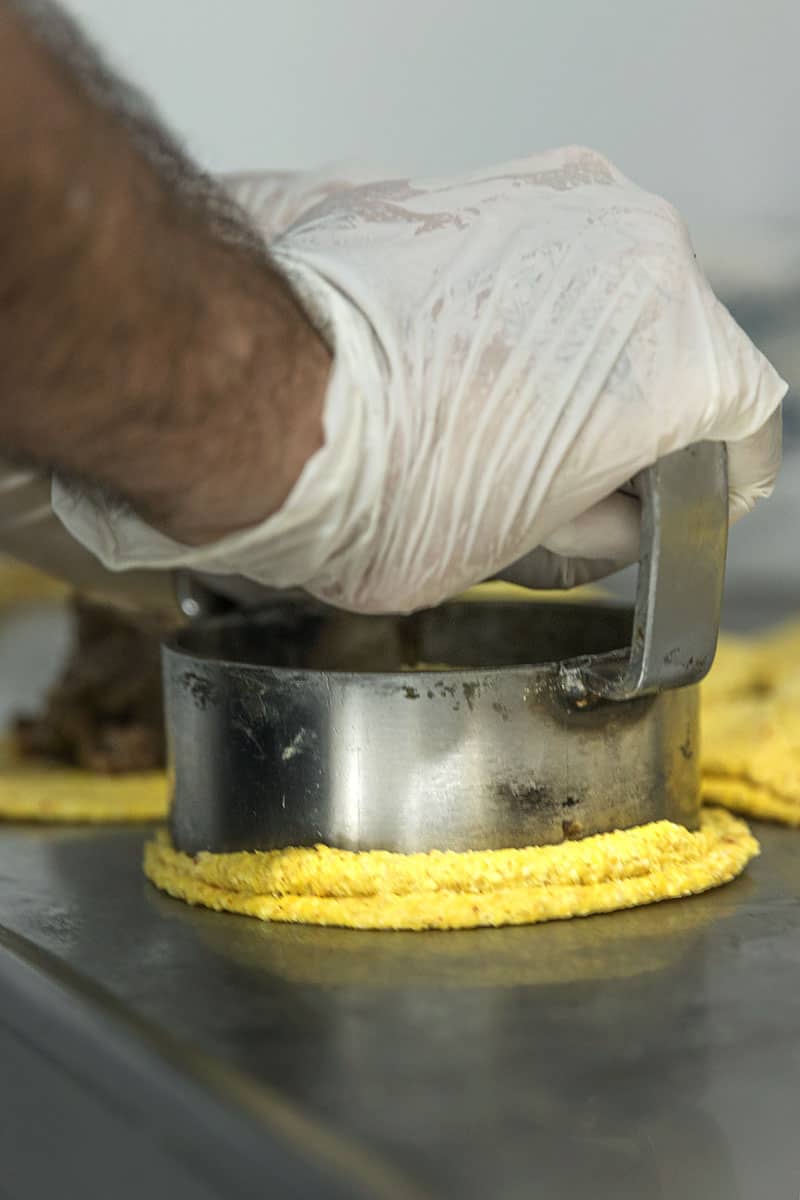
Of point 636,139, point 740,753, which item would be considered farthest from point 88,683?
point 636,139

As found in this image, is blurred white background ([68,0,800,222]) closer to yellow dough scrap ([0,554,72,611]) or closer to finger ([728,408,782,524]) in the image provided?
yellow dough scrap ([0,554,72,611])

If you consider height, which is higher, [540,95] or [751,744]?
[540,95]

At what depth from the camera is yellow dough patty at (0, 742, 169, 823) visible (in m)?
1.17

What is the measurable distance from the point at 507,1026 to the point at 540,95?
5.81ft

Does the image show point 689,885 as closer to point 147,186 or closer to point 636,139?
point 147,186

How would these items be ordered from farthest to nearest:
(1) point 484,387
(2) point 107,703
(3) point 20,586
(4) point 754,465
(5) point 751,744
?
1. (3) point 20,586
2. (2) point 107,703
3. (5) point 751,744
4. (4) point 754,465
5. (1) point 484,387

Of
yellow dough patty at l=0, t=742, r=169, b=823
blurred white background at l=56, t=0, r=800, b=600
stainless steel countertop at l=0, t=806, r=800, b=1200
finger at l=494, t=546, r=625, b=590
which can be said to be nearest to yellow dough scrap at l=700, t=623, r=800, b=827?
stainless steel countertop at l=0, t=806, r=800, b=1200

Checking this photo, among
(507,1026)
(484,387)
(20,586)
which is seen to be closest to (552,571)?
(484,387)

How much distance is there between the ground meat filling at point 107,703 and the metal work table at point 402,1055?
41 centimetres

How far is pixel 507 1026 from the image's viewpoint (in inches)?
27.5

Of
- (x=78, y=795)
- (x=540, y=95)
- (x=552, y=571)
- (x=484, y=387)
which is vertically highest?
(x=540, y=95)

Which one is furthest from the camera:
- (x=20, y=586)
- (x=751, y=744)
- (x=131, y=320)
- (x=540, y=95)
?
(x=20, y=586)

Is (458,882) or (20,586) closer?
(458,882)

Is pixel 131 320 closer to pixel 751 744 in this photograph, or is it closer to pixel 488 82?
Result: pixel 751 744
